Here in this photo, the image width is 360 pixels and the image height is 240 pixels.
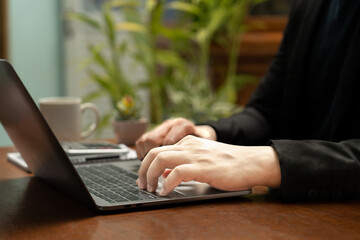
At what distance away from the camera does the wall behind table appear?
3.59 metres

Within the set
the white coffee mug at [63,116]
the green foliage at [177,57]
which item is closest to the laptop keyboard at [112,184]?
the white coffee mug at [63,116]

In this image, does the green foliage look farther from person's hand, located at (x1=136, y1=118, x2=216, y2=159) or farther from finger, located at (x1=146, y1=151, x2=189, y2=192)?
finger, located at (x1=146, y1=151, x2=189, y2=192)

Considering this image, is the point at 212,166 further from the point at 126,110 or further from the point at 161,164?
the point at 126,110

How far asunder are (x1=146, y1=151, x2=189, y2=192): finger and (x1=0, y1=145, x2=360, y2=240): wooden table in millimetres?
53

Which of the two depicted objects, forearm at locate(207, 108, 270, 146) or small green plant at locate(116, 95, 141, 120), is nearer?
forearm at locate(207, 108, 270, 146)

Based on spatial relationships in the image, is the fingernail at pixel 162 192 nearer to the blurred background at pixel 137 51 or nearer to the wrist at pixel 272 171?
the wrist at pixel 272 171

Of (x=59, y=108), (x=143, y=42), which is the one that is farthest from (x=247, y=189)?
(x=143, y=42)

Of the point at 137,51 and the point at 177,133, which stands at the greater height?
the point at 177,133

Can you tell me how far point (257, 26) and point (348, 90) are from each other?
229 centimetres

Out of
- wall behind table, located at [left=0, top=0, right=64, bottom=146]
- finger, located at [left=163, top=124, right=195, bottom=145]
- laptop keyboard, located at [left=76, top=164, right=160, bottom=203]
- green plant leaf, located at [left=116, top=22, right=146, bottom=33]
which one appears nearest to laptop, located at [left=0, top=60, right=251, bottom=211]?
laptop keyboard, located at [left=76, top=164, right=160, bottom=203]

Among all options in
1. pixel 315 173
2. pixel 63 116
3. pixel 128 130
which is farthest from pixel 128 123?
pixel 315 173

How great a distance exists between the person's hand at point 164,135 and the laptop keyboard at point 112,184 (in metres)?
0.06

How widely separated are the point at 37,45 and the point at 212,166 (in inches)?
129

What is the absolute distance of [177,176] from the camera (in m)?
0.70
